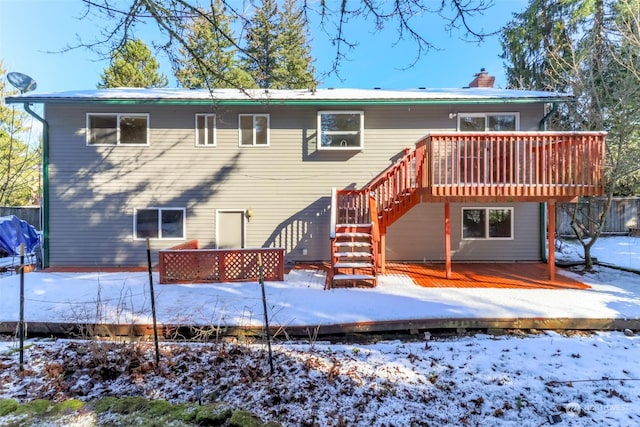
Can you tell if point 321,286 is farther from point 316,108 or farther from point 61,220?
point 61,220

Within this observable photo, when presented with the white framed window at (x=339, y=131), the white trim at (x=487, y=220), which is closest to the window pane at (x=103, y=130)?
the white framed window at (x=339, y=131)

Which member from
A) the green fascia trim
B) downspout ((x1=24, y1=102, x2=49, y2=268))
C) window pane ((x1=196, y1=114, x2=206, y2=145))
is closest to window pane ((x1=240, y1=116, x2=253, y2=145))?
the green fascia trim

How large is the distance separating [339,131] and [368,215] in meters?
2.67

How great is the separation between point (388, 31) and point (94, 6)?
3898 millimetres

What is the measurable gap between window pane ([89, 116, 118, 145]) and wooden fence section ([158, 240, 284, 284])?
4410 mm

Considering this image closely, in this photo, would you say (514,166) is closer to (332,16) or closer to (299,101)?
(332,16)

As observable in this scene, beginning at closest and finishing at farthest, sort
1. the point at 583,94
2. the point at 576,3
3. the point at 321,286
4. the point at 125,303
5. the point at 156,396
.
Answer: the point at 156,396, the point at 125,303, the point at 321,286, the point at 583,94, the point at 576,3

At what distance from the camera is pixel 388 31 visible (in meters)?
4.41

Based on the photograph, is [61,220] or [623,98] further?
[61,220]

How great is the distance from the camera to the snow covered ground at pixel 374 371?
9.12ft

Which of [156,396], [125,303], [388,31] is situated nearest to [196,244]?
[125,303]

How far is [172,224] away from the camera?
9281 millimetres

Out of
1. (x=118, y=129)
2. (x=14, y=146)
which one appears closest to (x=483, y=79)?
(x=118, y=129)

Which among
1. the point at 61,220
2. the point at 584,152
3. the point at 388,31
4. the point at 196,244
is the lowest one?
the point at 196,244
